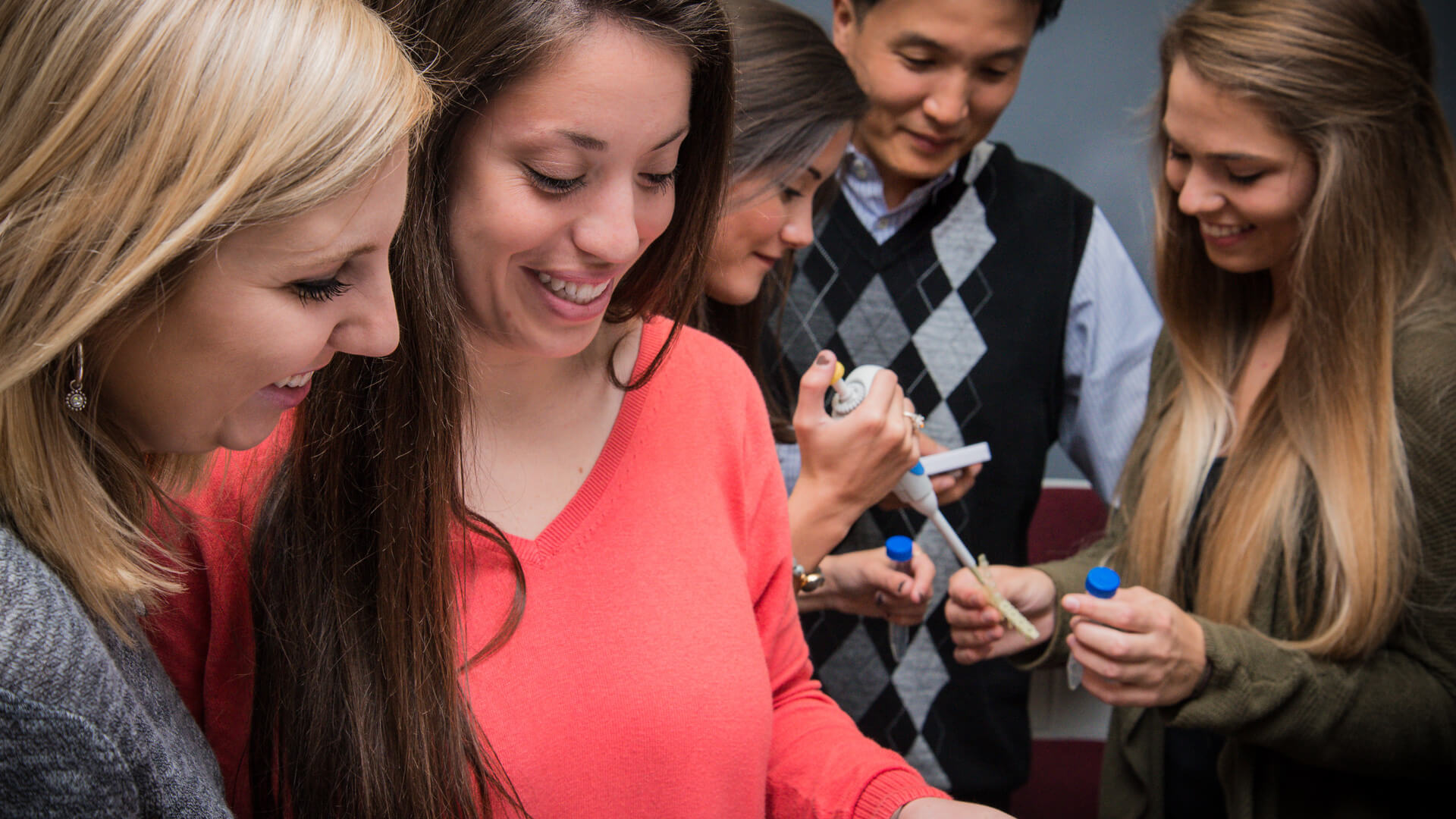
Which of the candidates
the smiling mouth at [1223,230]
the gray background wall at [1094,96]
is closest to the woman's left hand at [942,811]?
the smiling mouth at [1223,230]

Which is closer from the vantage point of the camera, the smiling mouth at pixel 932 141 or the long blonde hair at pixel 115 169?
the long blonde hair at pixel 115 169

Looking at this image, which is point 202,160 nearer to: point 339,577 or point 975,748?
point 339,577

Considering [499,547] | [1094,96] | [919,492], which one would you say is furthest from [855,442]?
[1094,96]

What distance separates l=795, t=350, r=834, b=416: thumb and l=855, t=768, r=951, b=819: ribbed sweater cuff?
537 millimetres

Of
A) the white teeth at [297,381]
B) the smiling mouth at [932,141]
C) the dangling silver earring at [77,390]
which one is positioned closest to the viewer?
the dangling silver earring at [77,390]

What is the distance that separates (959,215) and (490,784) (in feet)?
4.03

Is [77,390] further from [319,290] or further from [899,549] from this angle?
[899,549]

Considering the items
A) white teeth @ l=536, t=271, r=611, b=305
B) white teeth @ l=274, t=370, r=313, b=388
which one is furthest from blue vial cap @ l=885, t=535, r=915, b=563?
white teeth @ l=274, t=370, r=313, b=388

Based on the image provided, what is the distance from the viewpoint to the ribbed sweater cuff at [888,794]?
1020 millimetres

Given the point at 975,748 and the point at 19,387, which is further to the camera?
the point at 975,748

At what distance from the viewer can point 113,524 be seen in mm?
673

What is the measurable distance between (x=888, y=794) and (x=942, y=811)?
0.06m

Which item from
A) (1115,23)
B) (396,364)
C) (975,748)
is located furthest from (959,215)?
(396,364)

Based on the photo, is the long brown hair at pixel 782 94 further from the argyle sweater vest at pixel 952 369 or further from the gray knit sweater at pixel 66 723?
the gray knit sweater at pixel 66 723
